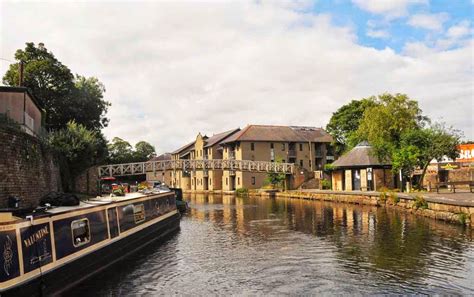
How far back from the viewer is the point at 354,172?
1597 inches

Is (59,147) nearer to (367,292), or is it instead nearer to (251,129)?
(367,292)

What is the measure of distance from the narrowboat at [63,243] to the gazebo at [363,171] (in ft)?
85.6

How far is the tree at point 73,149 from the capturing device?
2658 centimetres

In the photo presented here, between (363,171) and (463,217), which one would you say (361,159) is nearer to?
(363,171)

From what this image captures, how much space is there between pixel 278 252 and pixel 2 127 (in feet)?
37.5

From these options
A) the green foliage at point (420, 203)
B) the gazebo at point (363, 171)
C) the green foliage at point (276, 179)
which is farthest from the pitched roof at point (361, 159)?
the green foliage at point (420, 203)

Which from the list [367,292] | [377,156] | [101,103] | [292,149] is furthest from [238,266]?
[292,149]

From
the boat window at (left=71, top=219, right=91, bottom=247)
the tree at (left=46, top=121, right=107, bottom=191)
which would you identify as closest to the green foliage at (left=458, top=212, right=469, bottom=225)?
the boat window at (left=71, top=219, right=91, bottom=247)

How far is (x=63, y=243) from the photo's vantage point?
11.1m

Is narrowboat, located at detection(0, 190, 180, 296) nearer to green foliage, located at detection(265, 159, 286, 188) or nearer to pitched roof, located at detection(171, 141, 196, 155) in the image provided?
green foliage, located at detection(265, 159, 286, 188)

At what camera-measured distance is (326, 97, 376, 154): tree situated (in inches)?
2275

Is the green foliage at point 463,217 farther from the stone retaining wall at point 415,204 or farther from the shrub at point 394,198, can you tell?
the shrub at point 394,198

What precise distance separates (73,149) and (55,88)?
17.2m

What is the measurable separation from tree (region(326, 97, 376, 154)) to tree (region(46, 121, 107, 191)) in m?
37.4
